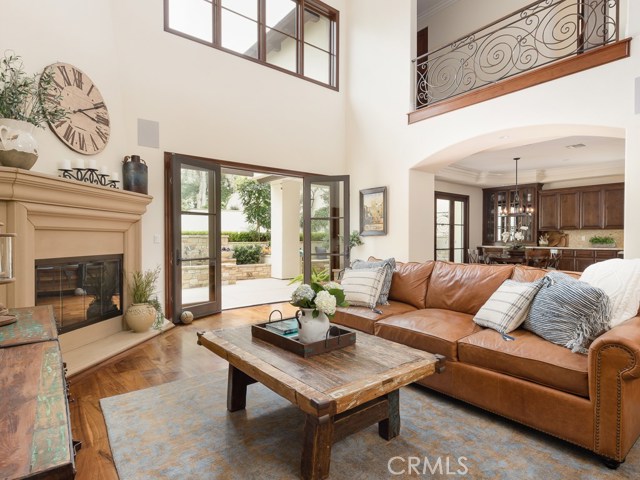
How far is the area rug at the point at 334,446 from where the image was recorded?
1.77m

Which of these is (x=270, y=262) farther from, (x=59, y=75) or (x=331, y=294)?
(x=331, y=294)

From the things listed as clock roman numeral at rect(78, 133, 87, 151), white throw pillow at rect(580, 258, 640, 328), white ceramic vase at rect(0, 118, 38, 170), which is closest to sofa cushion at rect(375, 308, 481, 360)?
white throw pillow at rect(580, 258, 640, 328)

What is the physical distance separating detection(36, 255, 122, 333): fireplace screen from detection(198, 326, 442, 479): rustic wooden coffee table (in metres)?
1.80

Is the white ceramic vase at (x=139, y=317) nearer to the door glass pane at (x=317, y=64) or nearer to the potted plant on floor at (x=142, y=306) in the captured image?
the potted plant on floor at (x=142, y=306)

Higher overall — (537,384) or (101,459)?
(537,384)

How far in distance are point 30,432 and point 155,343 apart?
10.8 feet

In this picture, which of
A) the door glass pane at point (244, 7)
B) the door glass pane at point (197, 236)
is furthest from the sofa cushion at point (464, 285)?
the door glass pane at point (244, 7)

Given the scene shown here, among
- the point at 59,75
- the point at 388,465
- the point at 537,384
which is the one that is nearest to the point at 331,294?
the point at 388,465

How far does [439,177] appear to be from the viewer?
798 cm

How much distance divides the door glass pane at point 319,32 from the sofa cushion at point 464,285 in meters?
4.98

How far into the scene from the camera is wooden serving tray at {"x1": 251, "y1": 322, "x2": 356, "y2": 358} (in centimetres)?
201

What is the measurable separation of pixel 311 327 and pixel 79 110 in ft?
11.0

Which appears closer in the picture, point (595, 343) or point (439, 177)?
point (595, 343)

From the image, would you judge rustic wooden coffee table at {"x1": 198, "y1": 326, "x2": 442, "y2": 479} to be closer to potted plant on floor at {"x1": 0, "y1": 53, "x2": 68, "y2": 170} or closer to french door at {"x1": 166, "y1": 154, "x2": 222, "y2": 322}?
potted plant on floor at {"x1": 0, "y1": 53, "x2": 68, "y2": 170}
